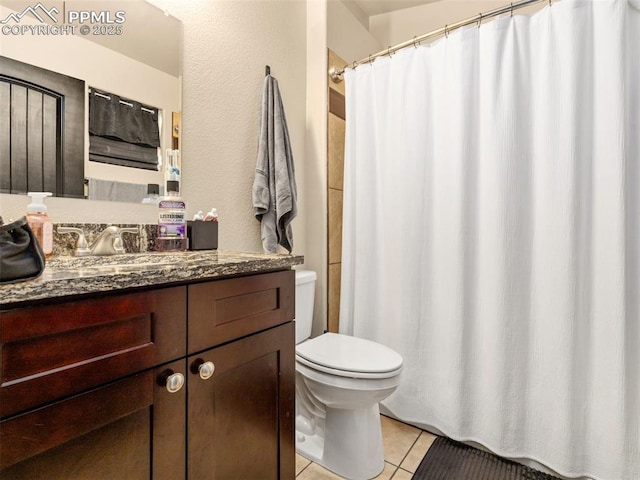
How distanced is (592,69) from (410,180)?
767 mm

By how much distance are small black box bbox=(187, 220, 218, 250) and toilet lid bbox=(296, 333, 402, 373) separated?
562 mm

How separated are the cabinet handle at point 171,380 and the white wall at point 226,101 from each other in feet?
2.04

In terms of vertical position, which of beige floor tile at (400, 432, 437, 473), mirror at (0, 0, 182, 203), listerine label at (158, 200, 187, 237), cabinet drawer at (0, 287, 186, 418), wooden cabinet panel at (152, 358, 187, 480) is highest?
mirror at (0, 0, 182, 203)

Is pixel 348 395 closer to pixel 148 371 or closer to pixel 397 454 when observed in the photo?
pixel 397 454

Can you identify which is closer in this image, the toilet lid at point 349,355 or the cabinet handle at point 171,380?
the cabinet handle at point 171,380

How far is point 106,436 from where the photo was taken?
572 millimetres

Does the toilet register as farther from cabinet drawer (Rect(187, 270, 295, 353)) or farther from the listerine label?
the listerine label

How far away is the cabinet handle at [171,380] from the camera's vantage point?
634mm

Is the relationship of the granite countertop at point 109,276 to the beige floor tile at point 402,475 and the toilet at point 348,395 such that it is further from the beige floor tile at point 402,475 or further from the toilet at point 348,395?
the beige floor tile at point 402,475

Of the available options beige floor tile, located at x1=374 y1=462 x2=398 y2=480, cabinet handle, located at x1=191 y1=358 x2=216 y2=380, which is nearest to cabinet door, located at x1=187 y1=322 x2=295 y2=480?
cabinet handle, located at x1=191 y1=358 x2=216 y2=380

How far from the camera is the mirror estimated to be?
0.91 m

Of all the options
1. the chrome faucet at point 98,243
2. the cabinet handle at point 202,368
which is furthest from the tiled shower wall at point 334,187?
the cabinet handle at point 202,368

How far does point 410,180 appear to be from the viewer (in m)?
1.64

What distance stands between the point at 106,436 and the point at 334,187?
1579mm
